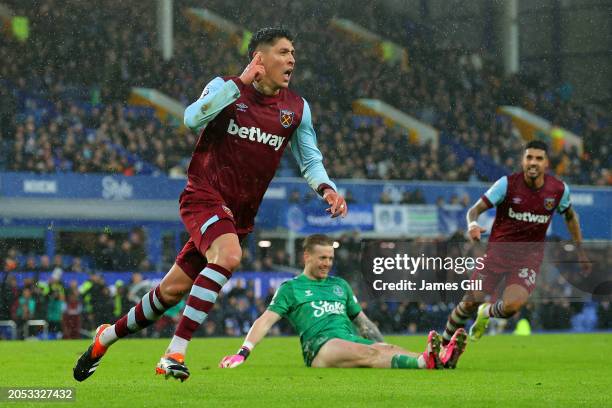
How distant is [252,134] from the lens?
702cm

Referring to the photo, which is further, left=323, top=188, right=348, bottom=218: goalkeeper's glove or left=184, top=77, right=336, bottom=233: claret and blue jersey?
left=184, top=77, right=336, bottom=233: claret and blue jersey

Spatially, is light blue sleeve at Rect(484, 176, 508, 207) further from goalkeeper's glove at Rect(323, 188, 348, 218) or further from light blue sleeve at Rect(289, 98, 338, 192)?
goalkeeper's glove at Rect(323, 188, 348, 218)

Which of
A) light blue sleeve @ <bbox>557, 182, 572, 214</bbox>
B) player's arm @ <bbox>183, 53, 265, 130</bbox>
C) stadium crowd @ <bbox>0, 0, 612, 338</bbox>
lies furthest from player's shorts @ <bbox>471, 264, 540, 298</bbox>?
stadium crowd @ <bbox>0, 0, 612, 338</bbox>

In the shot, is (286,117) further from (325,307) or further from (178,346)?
(325,307)

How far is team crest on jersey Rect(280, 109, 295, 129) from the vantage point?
718cm

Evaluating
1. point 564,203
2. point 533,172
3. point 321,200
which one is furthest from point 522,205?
point 321,200

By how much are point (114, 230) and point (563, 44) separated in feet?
60.4

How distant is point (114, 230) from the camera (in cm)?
2380

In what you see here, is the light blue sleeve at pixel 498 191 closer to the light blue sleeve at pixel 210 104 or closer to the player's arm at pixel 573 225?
the player's arm at pixel 573 225

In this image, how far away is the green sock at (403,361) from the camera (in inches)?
371

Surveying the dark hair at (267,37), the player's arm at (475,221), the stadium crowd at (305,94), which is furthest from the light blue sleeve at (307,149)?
the stadium crowd at (305,94)

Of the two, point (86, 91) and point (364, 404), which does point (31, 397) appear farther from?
point (86, 91)

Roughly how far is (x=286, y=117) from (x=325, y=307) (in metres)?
3.13

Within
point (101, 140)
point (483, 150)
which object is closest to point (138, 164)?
point (101, 140)
